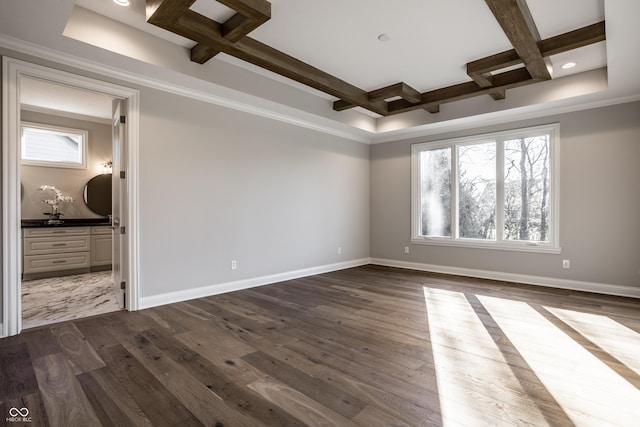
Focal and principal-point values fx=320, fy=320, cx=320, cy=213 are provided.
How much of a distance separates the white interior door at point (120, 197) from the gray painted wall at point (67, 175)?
2679 millimetres

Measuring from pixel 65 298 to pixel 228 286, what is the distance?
77.7 inches

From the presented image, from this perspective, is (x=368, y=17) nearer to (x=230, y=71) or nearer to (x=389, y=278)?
(x=230, y=71)

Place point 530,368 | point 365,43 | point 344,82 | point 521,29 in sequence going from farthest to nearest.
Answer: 1. point 344,82
2. point 365,43
3. point 521,29
4. point 530,368

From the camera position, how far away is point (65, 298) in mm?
3982

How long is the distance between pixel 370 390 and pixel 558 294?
3529 millimetres

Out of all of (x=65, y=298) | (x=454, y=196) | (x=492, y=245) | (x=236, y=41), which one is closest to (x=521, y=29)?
(x=236, y=41)

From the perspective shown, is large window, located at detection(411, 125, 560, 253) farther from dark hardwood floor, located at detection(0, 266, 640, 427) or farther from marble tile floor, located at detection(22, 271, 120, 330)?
marble tile floor, located at detection(22, 271, 120, 330)

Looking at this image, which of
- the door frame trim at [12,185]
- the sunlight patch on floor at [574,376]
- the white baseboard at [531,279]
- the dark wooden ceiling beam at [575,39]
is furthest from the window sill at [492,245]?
the door frame trim at [12,185]

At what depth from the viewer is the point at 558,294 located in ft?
13.5

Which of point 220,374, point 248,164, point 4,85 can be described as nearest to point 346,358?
point 220,374

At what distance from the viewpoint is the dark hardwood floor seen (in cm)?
171

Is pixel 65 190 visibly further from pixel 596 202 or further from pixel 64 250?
pixel 596 202

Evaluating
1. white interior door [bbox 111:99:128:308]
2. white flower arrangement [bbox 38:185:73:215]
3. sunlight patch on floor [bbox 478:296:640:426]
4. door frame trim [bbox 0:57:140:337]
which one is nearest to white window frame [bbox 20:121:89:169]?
white flower arrangement [bbox 38:185:73:215]

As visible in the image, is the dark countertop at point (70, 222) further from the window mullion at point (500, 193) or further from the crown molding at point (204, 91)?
the window mullion at point (500, 193)
